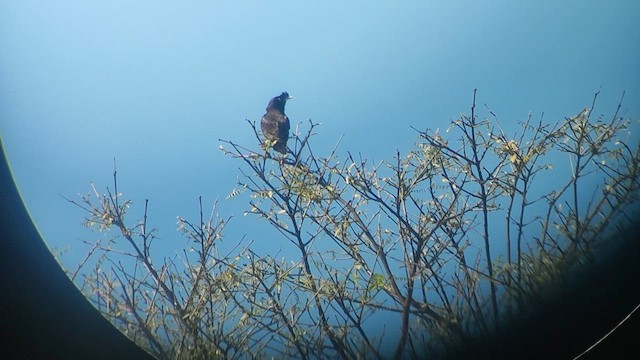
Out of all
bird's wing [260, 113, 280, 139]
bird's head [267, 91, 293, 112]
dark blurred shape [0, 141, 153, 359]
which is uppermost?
bird's head [267, 91, 293, 112]

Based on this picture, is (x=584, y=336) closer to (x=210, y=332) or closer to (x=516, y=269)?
(x=516, y=269)

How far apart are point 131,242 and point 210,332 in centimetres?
58

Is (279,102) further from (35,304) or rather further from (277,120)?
(35,304)

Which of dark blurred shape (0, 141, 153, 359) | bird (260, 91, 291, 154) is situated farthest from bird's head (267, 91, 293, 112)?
dark blurred shape (0, 141, 153, 359)

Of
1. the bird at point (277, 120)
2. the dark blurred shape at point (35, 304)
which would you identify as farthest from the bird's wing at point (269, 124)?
the dark blurred shape at point (35, 304)

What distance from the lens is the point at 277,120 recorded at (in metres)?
1.63

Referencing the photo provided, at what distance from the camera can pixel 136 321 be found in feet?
4.37

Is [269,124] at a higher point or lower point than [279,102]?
lower

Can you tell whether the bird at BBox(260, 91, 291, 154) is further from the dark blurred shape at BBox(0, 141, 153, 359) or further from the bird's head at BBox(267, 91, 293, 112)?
the dark blurred shape at BBox(0, 141, 153, 359)

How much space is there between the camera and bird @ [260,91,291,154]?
160cm

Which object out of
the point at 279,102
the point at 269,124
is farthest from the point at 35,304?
the point at 279,102

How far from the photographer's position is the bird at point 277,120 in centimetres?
160

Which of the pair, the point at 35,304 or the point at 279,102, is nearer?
the point at 35,304

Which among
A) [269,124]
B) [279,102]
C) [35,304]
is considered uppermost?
[279,102]
